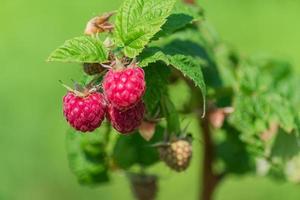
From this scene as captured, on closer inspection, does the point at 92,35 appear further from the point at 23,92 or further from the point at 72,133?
the point at 23,92

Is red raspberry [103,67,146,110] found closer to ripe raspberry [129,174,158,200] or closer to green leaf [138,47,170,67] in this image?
green leaf [138,47,170,67]

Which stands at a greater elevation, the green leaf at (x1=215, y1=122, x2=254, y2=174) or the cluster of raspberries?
the cluster of raspberries

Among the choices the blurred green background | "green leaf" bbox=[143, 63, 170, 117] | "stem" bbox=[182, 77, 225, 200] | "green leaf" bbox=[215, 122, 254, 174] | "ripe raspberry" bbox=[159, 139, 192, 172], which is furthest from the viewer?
the blurred green background

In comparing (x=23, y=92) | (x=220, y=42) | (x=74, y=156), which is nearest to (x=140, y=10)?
(x=74, y=156)

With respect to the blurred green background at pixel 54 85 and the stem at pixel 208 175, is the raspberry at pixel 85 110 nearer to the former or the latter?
the stem at pixel 208 175

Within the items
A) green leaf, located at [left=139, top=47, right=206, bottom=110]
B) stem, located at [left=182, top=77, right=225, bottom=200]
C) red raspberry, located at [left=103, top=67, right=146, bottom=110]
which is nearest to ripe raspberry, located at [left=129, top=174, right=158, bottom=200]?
stem, located at [left=182, top=77, right=225, bottom=200]

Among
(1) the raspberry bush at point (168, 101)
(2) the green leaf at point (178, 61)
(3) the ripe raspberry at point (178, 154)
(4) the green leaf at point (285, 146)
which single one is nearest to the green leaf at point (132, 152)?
(1) the raspberry bush at point (168, 101)

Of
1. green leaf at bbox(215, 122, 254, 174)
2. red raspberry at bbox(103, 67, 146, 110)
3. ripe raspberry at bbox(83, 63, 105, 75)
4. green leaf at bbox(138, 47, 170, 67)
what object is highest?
green leaf at bbox(138, 47, 170, 67)
